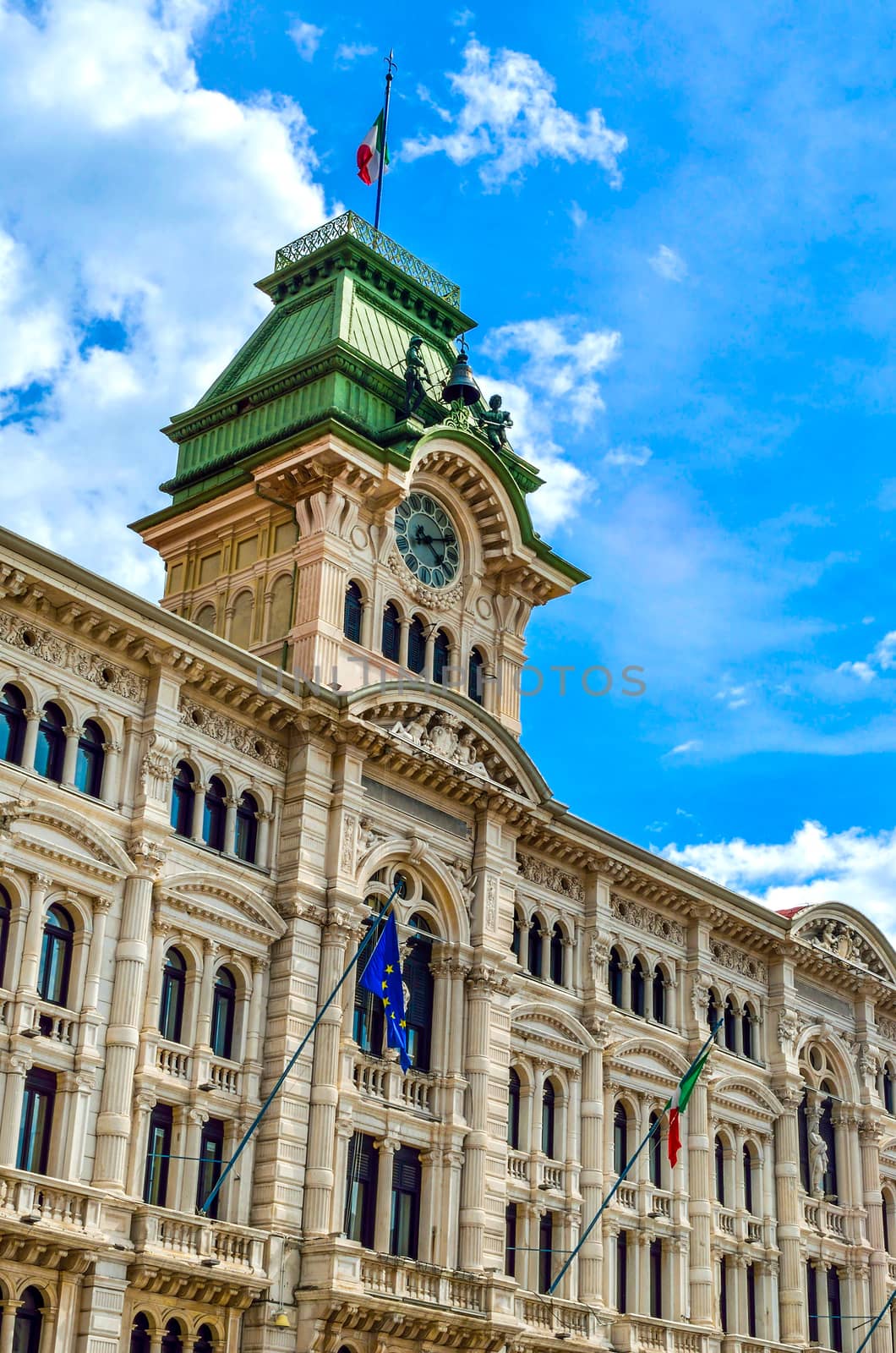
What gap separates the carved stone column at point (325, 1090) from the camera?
4147 cm

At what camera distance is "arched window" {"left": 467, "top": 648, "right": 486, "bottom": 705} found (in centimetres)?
5344

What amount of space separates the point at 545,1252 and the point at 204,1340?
11368 mm

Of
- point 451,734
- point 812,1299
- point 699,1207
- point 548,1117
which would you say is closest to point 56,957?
point 451,734

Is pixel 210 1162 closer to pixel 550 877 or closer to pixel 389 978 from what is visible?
pixel 389 978

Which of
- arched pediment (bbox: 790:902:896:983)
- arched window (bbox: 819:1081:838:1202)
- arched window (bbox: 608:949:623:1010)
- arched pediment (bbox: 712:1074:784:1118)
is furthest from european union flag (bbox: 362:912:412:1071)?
arched window (bbox: 819:1081:838:1202)

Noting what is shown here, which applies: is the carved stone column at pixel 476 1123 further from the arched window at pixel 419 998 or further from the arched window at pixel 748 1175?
the arched window at pixel 748 1175

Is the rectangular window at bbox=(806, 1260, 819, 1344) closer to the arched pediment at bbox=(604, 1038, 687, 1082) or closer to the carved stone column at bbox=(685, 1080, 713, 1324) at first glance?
the carved stone column at bbox=(685, 1080, 713, 1324)

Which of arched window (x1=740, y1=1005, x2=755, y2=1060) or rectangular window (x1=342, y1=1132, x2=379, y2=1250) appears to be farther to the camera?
arched window (x1=740, y1=1005, x2=755, y2=1060)

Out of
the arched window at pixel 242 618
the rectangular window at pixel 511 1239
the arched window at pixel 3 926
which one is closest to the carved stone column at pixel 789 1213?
the rectangular window at pixel 511 1239

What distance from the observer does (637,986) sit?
5425 cm

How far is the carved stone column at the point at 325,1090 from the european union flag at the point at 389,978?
3.08 feet

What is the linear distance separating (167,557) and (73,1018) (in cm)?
1939

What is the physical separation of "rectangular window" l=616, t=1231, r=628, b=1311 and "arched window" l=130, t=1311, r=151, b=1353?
1621 centimetres

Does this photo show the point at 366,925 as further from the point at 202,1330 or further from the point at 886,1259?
the point at 886,1259
